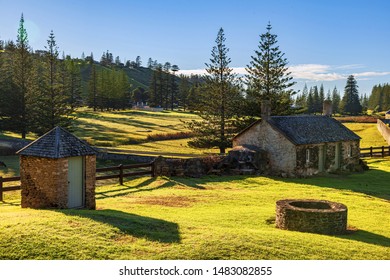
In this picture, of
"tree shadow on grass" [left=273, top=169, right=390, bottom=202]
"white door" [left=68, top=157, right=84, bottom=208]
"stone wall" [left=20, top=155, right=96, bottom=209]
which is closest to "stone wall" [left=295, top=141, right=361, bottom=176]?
"tree shadow on grass" [left=273, top=169, right=390, bottom=202]

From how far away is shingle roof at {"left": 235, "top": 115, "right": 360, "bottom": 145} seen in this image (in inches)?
1341

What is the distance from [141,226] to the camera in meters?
14.2

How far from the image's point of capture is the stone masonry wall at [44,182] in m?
17.6

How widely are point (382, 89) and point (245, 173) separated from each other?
13572cm

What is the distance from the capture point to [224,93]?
1937 inches

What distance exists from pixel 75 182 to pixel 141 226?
529cm

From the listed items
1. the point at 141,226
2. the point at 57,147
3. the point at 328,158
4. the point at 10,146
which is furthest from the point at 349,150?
the point at 10,146

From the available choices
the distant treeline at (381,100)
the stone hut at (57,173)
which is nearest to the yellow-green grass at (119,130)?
the stone hut at (57,173)

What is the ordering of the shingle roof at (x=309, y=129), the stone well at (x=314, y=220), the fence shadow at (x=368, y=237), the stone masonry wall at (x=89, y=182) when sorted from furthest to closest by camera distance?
the shingle roof at (x=309, y=129), the stone masonry wall at (x=89, y=182), the stone well at (x=314, y=220), the fence shadow at (x=368, y=237)

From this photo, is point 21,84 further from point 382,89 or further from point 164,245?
point 382,89

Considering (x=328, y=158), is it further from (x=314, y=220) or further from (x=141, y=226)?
(x=141, y=226)

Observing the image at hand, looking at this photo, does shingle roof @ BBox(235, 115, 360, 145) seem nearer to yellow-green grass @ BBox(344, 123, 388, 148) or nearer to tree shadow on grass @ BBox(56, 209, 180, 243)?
yellow-green grass @ BBox(344, 123, 388, 148)

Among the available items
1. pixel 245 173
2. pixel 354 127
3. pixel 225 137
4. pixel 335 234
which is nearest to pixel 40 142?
pixel 335 234

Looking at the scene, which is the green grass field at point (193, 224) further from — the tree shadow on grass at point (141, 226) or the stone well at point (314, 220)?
the stone well at point (314, 220)
